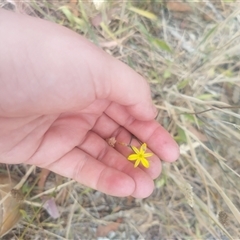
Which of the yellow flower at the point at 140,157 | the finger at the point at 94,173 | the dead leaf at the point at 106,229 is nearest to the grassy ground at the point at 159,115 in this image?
the dead leaf at the point at 106,229

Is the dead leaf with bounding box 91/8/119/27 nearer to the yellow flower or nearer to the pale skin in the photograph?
the pale skin

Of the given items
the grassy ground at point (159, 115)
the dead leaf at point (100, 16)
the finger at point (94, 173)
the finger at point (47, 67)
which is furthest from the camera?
the dead leaf at point (100, 16)

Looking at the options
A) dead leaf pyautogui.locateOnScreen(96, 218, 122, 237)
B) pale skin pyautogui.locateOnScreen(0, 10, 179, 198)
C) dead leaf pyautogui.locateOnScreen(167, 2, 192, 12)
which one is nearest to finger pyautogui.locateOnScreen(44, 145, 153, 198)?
pale skin pyautogui.locateOnScreen(0, 10, 179, 198)

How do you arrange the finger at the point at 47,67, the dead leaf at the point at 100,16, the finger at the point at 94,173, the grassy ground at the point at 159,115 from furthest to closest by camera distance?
the dead leaf at the point at 100,16 < the grassy ground at the point at 159,115 < the finger at the point at 94,173 < the finger at the point at 47,67

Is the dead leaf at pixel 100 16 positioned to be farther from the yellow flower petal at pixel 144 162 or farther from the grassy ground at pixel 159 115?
the yellow flower petal at pixel 144 162

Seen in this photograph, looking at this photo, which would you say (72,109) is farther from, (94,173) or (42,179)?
(42,179)

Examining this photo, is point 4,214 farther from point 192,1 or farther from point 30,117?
point 192,1

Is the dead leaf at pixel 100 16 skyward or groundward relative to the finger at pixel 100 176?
skyward
